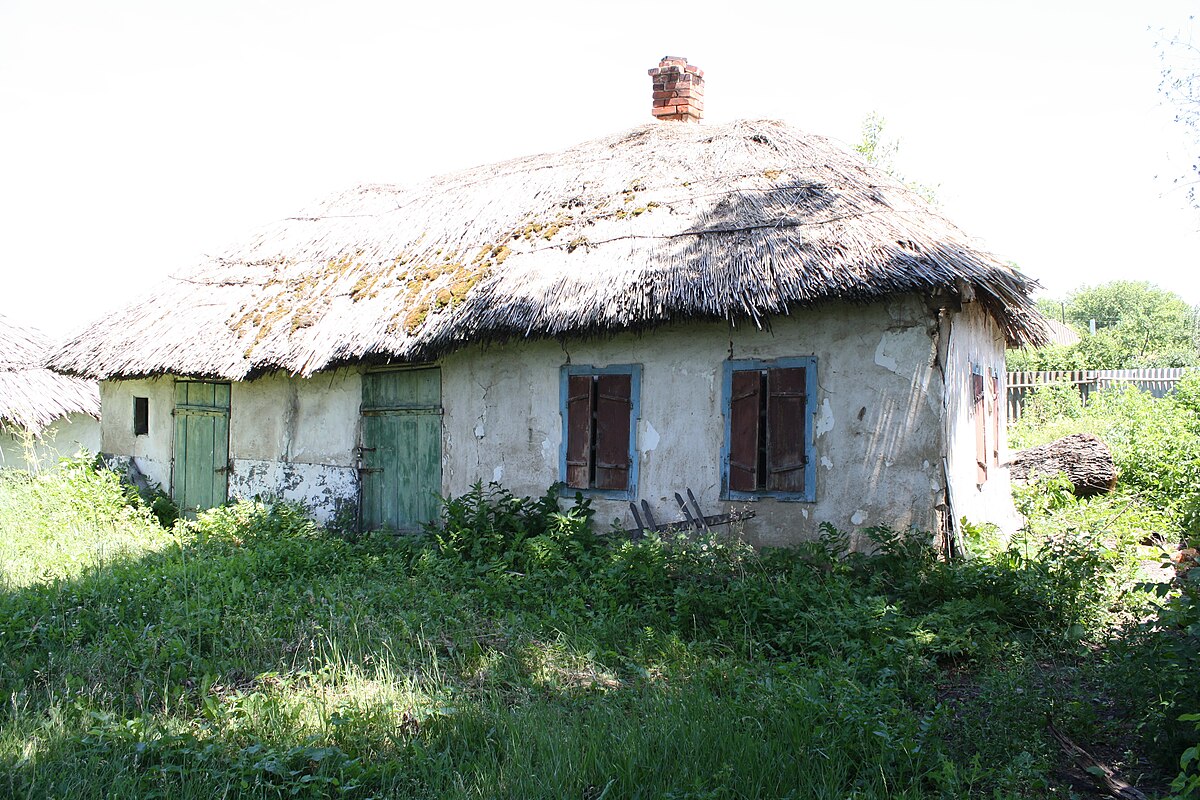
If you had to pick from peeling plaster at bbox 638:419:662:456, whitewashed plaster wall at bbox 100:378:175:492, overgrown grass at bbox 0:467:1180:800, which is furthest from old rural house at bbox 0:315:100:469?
peeling plaster at bbox 638:419:662:456

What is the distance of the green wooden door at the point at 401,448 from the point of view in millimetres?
8078

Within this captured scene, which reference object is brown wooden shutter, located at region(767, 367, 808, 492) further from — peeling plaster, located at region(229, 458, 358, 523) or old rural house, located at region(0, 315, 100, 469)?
old rural house, located at region(0, 315, 100, 469)

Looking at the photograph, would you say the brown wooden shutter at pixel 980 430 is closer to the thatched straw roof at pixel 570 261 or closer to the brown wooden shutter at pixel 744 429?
the thatched straw roof at pixel 570 261

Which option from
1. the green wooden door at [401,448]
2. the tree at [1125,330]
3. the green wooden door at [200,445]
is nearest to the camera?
the green wooden door at [401,448]

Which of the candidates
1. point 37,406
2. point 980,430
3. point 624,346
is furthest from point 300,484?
point 37,406

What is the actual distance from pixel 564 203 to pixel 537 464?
102 inches

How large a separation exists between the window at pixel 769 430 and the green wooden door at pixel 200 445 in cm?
600

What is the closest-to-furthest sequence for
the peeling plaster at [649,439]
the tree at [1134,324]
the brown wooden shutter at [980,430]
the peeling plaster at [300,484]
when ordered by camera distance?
the peeling plaster at [649,439], the brown wooden shutter at [980,430], the peeling plaster at [300,484], the tree at [1134,324]

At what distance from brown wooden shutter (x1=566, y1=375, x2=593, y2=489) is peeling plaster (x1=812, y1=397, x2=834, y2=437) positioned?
1.87m

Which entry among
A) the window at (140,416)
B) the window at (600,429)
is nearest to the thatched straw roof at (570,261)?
the window at (600,429)

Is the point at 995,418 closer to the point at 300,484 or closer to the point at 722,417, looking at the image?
the point at 722,417

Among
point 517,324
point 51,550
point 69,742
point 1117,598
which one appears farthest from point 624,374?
point 51,550

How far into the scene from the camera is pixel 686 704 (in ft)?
12.2

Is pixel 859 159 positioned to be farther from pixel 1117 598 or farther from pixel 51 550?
pixel 51 550
